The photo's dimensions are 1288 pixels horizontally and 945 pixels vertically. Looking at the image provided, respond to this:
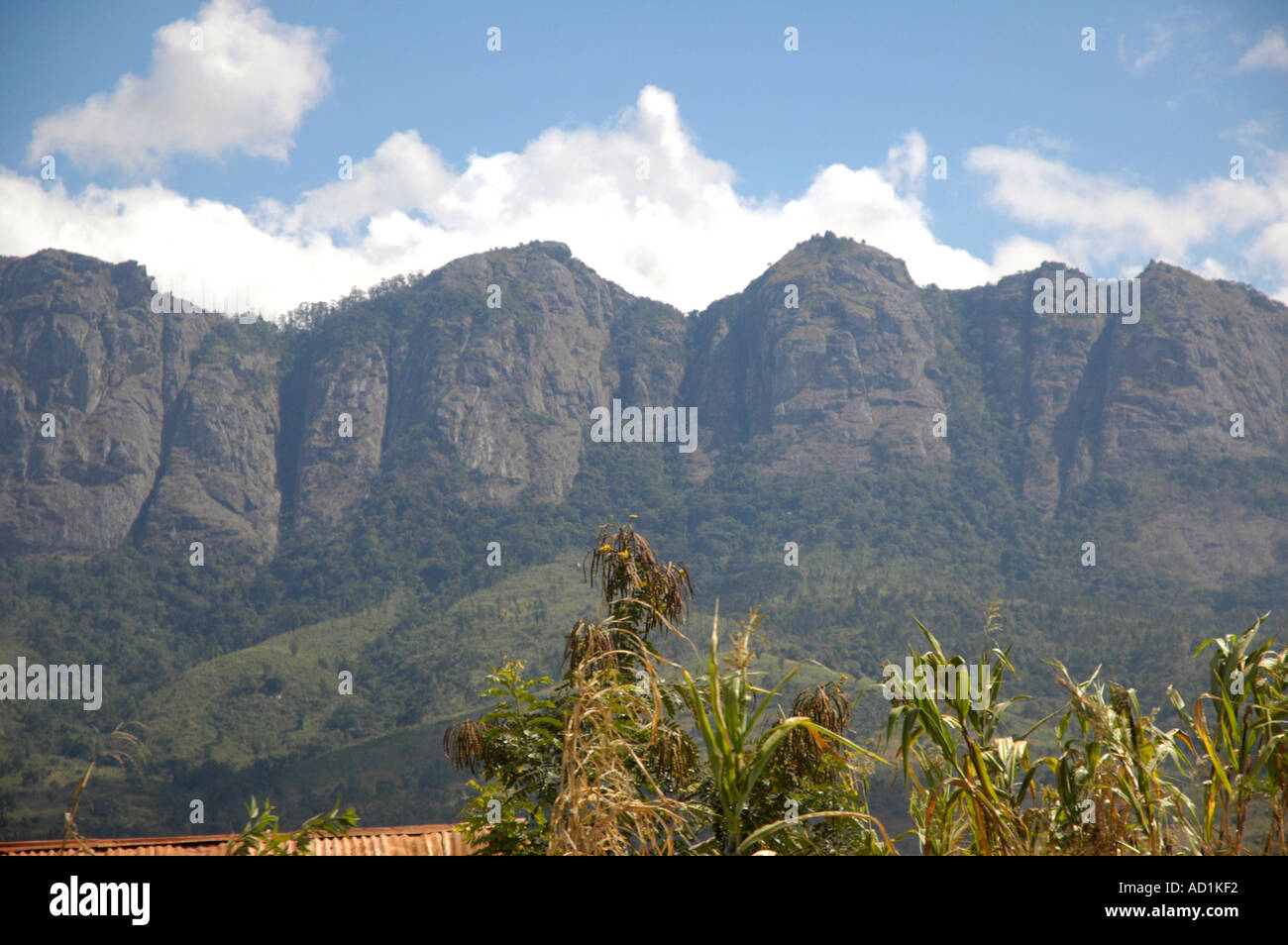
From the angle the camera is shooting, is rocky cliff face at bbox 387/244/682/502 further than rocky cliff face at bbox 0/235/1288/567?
Yes

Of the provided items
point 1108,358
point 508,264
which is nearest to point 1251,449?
point 1108,358

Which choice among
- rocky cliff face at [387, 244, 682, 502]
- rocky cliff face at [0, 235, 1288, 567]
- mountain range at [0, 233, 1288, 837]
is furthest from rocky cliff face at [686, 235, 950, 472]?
rocky cliff face at [387, 244, 682, 502]

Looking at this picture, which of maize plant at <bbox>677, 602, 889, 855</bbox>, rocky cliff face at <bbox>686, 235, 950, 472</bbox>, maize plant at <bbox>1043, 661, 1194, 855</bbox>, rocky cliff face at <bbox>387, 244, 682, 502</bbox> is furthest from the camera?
rocky cliff face at <bbox>686, 235, 950, 472</bbox>

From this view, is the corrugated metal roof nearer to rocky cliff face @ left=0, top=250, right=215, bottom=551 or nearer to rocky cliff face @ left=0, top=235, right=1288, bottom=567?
rocky cliff face @ left=0, top=235, right=1288, bottom=567

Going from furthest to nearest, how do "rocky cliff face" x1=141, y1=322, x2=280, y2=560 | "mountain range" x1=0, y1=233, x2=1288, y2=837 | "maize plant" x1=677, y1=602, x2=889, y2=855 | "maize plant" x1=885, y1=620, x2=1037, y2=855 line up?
1. "rocky cliff face" x1=141, y1=322, x2=280, y2=560
2. "mountain range" x1=0, y1=233, x2=1288, y2=837
3. "maize plant" x1=885, y1=620, x2=1037, y2=855
4. "maize plant" x1=677, y1=602, x2=889, y2=855

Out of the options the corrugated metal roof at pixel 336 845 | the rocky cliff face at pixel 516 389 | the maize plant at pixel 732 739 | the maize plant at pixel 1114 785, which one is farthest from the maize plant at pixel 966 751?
the rocky cliff face at pixel 516 389

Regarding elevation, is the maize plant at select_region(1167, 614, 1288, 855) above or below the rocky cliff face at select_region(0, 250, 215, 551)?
below

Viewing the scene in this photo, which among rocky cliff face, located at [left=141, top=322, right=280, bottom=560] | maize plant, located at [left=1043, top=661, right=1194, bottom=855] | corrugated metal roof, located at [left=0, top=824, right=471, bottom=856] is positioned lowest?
corrugated metal roof, located at [left=0, top=824, right=471, bottom=856]

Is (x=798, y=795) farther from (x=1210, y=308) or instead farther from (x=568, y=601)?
(x=1210, y=308)
